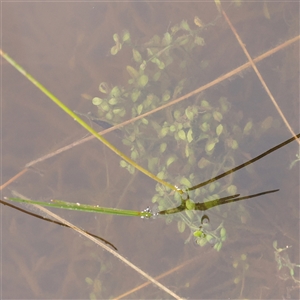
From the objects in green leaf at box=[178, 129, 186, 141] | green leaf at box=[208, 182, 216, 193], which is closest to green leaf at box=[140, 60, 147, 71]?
green leaf at box=[178, 129, 186, 141]

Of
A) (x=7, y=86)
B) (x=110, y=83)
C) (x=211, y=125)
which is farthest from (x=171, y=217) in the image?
(x=7, y=86)

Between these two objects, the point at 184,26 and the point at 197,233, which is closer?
the point at 197,233

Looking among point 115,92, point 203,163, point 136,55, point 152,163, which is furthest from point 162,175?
point 136,55

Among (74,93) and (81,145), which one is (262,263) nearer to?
(81,145)

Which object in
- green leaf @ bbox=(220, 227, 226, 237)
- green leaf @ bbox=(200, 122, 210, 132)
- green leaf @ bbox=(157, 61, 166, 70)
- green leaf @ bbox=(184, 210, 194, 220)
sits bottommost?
green leaf @ bbox=(220, 227, 226, 237)

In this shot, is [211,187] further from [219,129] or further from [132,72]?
[132,72]

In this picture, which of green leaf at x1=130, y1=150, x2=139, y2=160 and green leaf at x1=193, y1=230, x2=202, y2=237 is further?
green leaf at x1=130, y1=150, x2=139, y2=160

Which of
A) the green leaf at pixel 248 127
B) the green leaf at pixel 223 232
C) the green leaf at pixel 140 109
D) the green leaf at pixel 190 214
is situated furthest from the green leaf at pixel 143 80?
the green leaf at pixel 223 232

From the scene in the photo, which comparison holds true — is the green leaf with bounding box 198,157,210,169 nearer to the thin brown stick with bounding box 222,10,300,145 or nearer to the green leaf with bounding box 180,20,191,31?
the thin brown stick with bounding box 222,10,300,145

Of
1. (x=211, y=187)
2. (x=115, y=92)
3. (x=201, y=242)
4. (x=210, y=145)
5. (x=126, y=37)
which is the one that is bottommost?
(x=201, y=242)

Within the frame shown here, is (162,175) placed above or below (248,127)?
below

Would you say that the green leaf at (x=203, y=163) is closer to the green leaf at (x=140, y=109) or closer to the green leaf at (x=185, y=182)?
the green leaf at (x=185, y=182)
